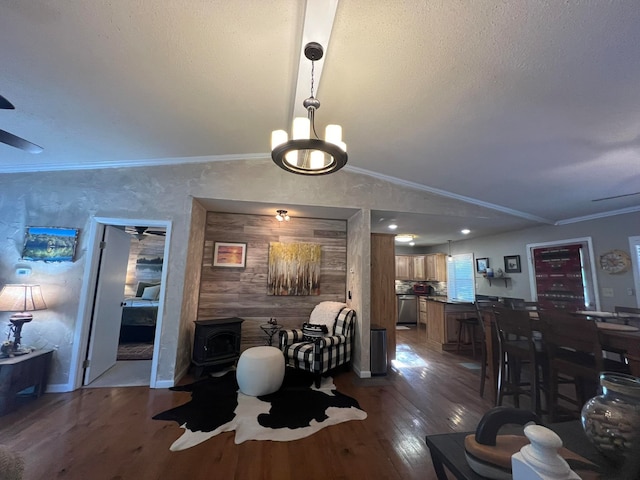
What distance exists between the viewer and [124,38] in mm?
1770

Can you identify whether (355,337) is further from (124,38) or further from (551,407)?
(124,38)

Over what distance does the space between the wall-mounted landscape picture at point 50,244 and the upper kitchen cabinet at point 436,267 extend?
7941 mm

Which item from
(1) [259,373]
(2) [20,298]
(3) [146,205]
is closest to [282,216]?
(3) [146,205]

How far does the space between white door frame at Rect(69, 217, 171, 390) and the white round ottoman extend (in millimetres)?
1167

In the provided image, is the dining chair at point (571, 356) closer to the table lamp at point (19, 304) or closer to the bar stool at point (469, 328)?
the bar stool at point (469, 328)

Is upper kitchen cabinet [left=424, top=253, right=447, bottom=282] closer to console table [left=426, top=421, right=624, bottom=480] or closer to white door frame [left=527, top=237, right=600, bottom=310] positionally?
white door frame [left=527, top=237, right=600, bottom=310]

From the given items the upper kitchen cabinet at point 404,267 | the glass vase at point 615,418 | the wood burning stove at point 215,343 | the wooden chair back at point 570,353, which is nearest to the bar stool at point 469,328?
the wooden chair back at point 570,353

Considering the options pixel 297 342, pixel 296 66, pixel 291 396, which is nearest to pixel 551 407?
pixel 291 396

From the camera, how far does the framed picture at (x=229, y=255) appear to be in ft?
14.5

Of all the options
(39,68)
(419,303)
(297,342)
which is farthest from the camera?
(419,303)

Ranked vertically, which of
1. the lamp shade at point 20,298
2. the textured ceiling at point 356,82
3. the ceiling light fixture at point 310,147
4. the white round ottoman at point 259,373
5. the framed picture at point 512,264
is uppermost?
the textured ceiling at point 356,82

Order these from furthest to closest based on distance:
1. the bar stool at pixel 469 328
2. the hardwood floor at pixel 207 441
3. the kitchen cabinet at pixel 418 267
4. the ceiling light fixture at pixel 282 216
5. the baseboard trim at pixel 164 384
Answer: the kitchen cabinet at pixel 418 267
the bar stool at pixel 469 328
the ceiling light fixture at pixel 282 216
the baseboard trim at pixel 164 384
the hardwood floor at pixel 207 441

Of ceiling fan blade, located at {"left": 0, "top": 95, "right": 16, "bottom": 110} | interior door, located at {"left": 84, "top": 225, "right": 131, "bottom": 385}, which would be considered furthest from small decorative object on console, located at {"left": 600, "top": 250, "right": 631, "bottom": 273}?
interior door, located at {"left": 84, "top": 225, "right": 131, "bottom": 385}

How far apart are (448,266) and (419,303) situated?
4.66 ft
